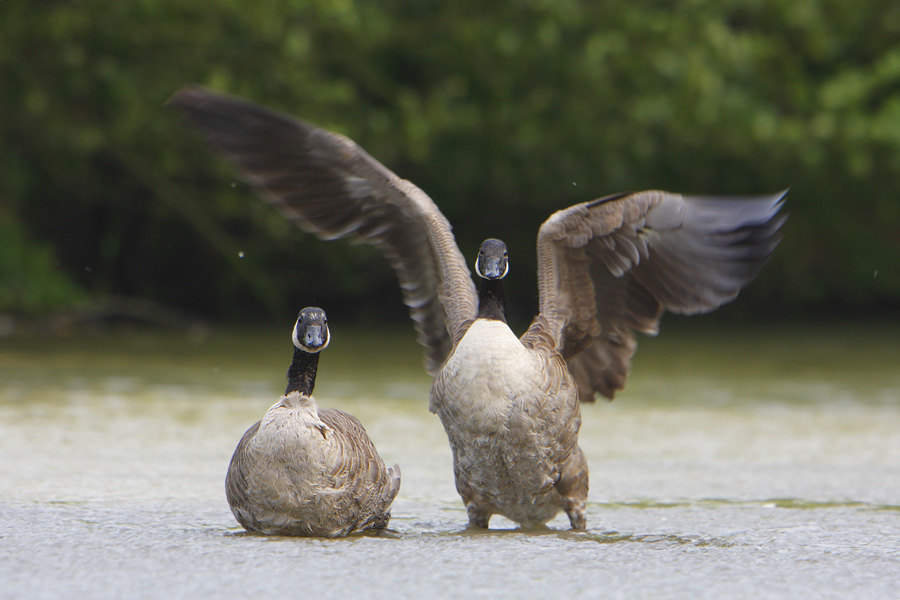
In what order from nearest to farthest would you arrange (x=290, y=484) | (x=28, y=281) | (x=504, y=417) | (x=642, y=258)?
1. (x=290, y=484)
2. (x=504, y=417)
3. (x=642, y=258)
4. (x=28, y=281)

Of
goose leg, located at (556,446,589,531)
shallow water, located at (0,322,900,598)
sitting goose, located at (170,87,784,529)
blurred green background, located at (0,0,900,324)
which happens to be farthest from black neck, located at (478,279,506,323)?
blurred green background, located at (0,0,900,324)

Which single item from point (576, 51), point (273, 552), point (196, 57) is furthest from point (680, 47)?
point (273, 552)

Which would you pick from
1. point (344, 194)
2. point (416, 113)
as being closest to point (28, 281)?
point (416, 113)

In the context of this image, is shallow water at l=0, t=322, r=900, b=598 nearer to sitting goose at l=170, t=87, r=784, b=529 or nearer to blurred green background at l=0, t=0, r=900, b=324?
sitting goose at l=170, t=87, r=784, b=529

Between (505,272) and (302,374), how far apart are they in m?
0.92

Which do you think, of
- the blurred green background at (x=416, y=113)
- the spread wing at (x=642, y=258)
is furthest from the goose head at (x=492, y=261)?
the blurred green background at (x=416, y=113)

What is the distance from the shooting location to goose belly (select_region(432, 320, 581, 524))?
466cm

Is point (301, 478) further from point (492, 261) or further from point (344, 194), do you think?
point (344, 194)

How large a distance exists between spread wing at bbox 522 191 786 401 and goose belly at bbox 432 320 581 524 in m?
0.33

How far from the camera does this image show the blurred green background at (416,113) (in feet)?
44.7

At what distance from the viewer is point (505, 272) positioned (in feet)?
16.5

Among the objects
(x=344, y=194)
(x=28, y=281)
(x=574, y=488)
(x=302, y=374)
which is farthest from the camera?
(x=28, y=281)

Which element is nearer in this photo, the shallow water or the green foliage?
the shallow water

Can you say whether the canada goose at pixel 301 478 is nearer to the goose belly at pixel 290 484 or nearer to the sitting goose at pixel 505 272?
the goose belly at pixel 290 484
